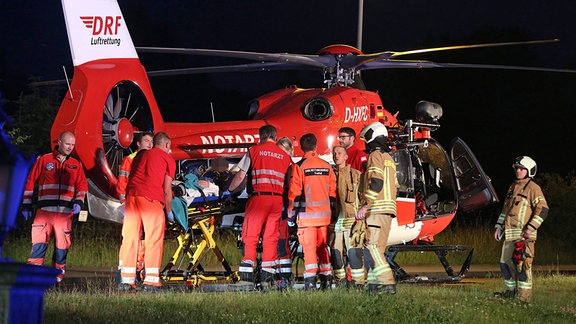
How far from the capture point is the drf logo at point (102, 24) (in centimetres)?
1409

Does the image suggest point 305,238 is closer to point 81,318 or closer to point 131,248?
point 131,248

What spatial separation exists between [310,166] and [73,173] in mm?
2738

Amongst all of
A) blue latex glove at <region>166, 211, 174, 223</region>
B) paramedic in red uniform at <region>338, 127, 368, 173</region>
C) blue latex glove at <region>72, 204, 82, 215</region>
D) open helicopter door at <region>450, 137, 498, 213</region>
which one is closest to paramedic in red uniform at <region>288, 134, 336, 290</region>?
paramedic in red uniform at <region>338, 127, 368, 173</region>

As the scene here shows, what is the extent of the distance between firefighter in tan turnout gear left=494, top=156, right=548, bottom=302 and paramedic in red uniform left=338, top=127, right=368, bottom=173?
183 cm

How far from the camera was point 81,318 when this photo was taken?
8.72 meters

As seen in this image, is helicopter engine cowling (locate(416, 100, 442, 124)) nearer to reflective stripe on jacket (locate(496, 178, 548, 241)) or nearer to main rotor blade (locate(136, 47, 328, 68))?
main rotor blade (locate(136, 47, 328, 68))

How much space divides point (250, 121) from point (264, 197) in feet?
9.00

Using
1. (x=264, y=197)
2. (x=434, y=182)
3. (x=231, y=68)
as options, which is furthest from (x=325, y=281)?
(x=231, y=68)

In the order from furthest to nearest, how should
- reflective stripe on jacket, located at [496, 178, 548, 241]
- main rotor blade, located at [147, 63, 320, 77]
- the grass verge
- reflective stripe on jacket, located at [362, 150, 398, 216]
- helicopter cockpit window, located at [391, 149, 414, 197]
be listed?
main rotor blade, located at [147, 63, 320, 77]
helicopter cockpit window, located at [391, 149, 414, 197]
reflective stripe on jacket, located at [496, 178, 548, 241]
reflective stripe on jacket, located at [362, 150, 398, 216]
the grass verge

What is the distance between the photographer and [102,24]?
14.2 metres

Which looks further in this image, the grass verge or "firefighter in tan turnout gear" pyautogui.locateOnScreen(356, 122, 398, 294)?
"firefighter in tan turnout gear" pyautogui.locateOnScreen(356, 122, 398, 294)

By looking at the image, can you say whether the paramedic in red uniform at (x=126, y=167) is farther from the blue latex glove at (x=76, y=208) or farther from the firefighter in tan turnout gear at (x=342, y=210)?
the firefighter in tan turnout gear at (x=342, y=210)

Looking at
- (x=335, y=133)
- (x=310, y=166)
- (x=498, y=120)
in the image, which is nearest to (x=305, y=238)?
(x=310, y=166)

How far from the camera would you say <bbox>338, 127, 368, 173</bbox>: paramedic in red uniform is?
13.4 meters
